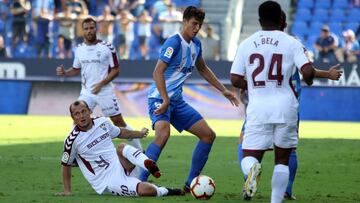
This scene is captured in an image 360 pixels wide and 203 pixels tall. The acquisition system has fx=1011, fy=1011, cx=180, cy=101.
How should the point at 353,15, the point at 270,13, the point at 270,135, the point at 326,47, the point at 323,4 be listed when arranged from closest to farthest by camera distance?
the point at 270,13 → the point at 270,135 → the point at 326,47 → the point at 353,15 → the point at 323,4

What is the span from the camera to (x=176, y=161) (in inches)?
625

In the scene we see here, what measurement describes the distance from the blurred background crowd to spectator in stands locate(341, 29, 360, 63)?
3613mm

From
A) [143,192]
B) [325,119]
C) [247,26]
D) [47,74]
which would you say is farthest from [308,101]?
[143,192]

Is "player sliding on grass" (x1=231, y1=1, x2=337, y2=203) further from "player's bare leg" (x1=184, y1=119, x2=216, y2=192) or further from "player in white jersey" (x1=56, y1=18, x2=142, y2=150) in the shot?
"player in white jersey" (x1=56, y1=18, x2=142, y2=150)

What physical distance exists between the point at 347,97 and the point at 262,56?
19405mm

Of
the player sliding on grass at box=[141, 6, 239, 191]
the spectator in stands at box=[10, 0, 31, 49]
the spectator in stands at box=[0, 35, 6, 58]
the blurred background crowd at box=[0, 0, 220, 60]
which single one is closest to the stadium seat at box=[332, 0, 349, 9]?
the blurred background crowd at box=[0, 0, 220, 60]

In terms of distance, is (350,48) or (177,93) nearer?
(177,93)

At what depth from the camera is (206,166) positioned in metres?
15.1

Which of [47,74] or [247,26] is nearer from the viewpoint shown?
[47,74]

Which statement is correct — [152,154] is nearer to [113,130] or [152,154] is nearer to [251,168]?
[113,130]

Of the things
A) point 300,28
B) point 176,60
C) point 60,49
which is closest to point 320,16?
point 300,28

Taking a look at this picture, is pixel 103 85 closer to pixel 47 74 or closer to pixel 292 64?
pixel 292 64

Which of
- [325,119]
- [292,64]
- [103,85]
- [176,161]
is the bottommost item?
[325,119]

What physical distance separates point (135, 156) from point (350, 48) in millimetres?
18472
